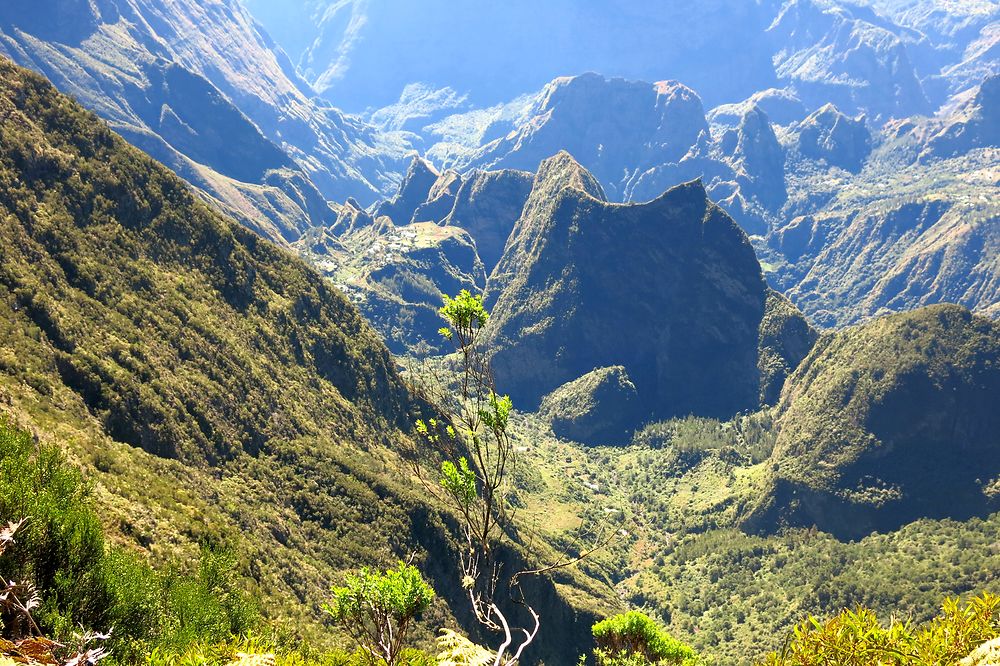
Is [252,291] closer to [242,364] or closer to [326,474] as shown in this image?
[242,364]

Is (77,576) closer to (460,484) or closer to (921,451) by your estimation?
(460,484)

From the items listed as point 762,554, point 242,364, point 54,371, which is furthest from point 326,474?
point 762,554

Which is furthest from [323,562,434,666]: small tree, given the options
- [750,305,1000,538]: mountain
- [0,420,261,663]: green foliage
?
[750,305,1000,538]: mountain

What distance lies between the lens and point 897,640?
20281 mm

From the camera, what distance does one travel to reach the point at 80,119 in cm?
10275

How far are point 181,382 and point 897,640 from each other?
8992 cm

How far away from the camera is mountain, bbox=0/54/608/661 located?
63.8 m

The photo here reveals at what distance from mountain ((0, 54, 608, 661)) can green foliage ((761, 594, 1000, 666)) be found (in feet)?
125

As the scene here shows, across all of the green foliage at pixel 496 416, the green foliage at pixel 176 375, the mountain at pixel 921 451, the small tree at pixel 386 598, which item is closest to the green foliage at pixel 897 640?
the green foliage at pixel 496 416

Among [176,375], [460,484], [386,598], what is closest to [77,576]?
[386,598]

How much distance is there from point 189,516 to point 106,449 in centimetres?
1225

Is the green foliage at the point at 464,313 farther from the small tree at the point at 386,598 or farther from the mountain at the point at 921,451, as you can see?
the mountain at the point at 921,451

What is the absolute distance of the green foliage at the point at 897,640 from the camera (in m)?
18.2

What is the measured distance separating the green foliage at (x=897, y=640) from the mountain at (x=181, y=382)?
38025mm
